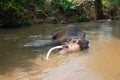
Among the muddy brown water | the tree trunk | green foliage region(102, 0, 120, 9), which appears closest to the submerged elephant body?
the muddy brown water

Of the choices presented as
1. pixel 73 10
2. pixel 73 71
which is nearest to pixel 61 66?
pixel 73 71

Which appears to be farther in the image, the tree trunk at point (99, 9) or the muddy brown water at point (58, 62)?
the tree trunk at point (99, 9)

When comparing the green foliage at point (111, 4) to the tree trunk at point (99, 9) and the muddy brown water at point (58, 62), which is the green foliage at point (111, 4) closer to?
the tree trunk at point (99, 9)

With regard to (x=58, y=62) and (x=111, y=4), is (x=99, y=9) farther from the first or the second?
(x=58, y=62)

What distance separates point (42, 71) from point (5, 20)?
392 inches

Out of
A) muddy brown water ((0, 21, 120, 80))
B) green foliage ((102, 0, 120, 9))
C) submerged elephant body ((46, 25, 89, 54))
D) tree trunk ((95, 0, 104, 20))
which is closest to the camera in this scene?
muddy brown water ((0, 21, 120, 80))

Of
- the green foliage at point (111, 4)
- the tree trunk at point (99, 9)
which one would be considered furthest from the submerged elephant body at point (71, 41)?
the green foliage at point (111, 4)

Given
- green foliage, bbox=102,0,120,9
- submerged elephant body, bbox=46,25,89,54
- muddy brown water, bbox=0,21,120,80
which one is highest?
green foliage, bbox=102,0,120,9

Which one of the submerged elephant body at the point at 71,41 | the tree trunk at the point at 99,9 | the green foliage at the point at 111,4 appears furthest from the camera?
the green foliage at the point at 111,4

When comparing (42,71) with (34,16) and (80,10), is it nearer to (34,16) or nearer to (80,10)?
(34,16)

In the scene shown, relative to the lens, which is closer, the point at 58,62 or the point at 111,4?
the point at 58,62

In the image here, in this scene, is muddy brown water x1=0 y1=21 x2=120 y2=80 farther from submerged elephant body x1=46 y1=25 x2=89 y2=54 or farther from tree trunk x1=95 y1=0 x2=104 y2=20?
tree trunk x1=95 y1=0 x2=104 y2=20

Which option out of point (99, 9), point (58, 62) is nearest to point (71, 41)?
point (58, 62)

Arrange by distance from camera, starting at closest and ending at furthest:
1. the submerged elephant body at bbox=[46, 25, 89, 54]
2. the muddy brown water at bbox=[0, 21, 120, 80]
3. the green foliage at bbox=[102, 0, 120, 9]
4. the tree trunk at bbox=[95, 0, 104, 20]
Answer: the muddy brown water at bbox=[0, 21, 120, 80]
the submerged elephant body at bbox=[46, 25, 89, 54]
the tree trunk at bbox=[95, 0, 104, 20]
the green foliage at bbox=[102, 0, 120, 9]
